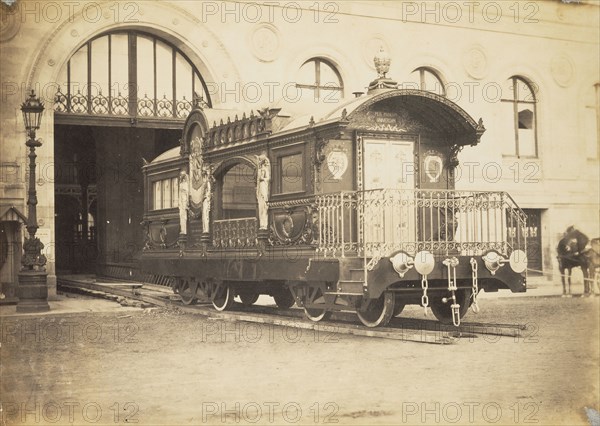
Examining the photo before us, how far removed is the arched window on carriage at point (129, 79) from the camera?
22.5 meters

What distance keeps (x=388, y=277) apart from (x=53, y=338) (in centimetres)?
528

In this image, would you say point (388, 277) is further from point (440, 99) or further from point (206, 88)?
point (206, 88)

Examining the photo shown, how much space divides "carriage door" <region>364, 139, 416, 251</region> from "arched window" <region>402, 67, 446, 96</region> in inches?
456

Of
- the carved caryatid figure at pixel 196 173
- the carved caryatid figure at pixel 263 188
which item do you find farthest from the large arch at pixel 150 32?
the carved caryatid figure at pixel 263 188

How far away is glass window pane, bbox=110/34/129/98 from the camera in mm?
22891

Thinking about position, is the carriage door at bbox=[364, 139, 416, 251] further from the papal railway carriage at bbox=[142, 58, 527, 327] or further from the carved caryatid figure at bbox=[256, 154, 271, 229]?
the carved caryatid figure at bbox=[256, 154, 271, 229]

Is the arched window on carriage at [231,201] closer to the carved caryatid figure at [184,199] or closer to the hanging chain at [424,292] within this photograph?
the carved caryatid figure at [184,199]

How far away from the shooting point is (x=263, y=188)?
15664 mm

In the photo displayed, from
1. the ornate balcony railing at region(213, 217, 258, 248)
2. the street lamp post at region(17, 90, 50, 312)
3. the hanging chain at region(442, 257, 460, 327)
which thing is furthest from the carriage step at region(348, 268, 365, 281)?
Result: the street lamp post at region(17, 90, 50, 312)

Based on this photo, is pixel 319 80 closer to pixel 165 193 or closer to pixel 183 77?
pixel 183 77

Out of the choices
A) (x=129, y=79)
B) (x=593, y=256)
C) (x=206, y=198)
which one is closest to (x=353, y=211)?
(x=206, y=198)

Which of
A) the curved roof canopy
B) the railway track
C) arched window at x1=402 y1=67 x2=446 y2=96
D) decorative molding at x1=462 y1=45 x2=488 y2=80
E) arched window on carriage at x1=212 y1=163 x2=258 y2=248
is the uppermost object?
decorative molding at x1=462 y1=45 x2=488 y2=80

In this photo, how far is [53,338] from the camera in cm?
1373

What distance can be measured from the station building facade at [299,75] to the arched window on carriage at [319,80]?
42mm
